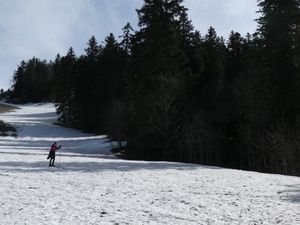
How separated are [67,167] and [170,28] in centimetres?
2331

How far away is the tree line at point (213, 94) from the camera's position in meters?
34.2

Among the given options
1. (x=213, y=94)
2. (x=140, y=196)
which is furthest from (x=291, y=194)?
(x=213, y=94)

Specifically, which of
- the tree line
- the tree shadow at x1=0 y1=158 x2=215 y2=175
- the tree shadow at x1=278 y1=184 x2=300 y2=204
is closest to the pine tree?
the tree line

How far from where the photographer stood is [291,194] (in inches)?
726

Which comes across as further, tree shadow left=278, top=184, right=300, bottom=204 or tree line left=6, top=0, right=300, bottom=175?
tree line left=6, top=0, right=300, bottom=175

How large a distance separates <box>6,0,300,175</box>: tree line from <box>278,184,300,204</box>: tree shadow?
1157cm

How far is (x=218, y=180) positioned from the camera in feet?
72.6

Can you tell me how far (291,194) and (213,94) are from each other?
29041mm

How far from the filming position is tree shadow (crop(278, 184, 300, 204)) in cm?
1720

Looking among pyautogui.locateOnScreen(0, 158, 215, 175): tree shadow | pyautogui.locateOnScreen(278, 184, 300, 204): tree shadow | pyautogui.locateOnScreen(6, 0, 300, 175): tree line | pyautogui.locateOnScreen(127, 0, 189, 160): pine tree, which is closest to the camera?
pyautogui.locateOnScreen(278, 184, 300, 204): tree shadow

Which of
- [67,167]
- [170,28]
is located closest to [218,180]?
[67,167]

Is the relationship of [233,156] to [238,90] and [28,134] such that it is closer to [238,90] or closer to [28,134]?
[238,90]

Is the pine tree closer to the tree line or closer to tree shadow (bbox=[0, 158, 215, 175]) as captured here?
the tree line

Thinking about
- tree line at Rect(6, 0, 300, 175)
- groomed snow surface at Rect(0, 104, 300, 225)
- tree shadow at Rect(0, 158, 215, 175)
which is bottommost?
groomed snow surface at Rect(0, 104, 300, 225)
